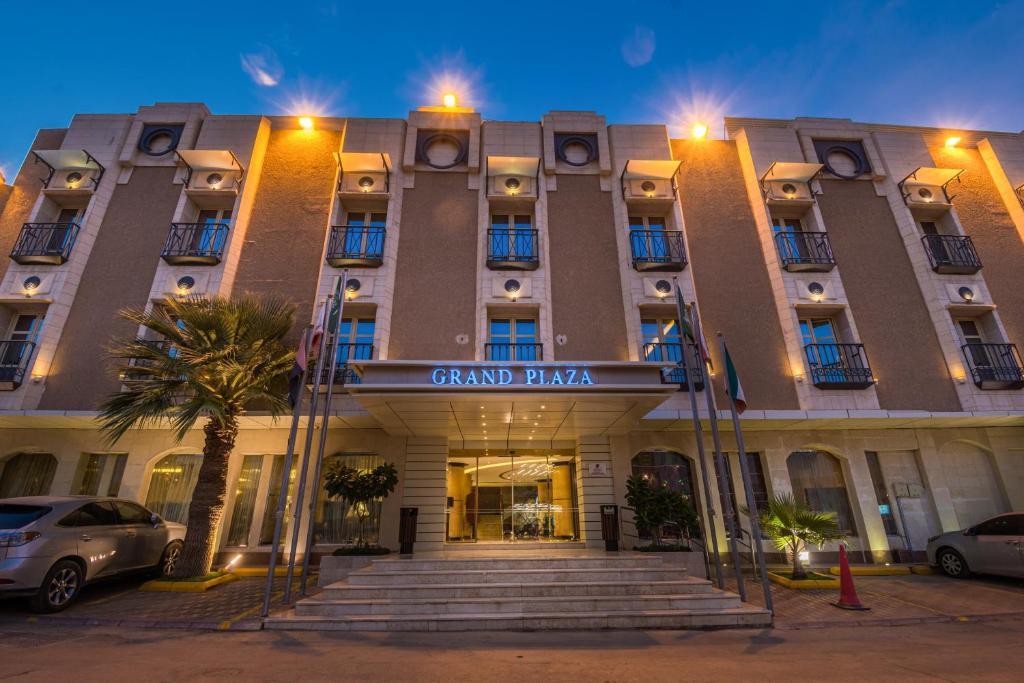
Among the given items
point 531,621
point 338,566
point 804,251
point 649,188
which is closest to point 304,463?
point 338,566

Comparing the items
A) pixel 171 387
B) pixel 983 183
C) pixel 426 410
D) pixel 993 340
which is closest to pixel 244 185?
pixel 171 387

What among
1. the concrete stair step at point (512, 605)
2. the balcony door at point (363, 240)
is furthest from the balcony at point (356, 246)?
the concrete stair step at point (512, 605)

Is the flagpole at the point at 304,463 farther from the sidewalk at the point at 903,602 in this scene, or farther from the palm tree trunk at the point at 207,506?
the sidewalk at the point at 903,602

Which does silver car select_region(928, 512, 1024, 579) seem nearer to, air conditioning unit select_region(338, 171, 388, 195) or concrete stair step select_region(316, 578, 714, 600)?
concrete stair step select_region(316, 578, 714, 600)

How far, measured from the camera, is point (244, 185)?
14602 millimetres

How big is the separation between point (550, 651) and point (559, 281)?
9991mm

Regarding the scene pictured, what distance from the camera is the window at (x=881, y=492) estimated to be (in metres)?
12.9

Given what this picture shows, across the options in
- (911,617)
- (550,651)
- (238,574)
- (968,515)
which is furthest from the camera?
(968,515)

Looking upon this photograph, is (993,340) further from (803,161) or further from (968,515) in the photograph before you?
(803,161)

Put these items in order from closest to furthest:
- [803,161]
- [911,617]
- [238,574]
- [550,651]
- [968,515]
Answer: [550,651]
[911,617]
[238,574]
[968,515]
[803,161]

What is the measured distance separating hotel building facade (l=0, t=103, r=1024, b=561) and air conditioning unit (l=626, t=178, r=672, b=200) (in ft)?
0.25

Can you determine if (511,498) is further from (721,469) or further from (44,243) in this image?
(44,243)

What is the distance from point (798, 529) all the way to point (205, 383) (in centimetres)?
1369

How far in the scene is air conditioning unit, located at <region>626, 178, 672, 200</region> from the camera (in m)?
15.1
